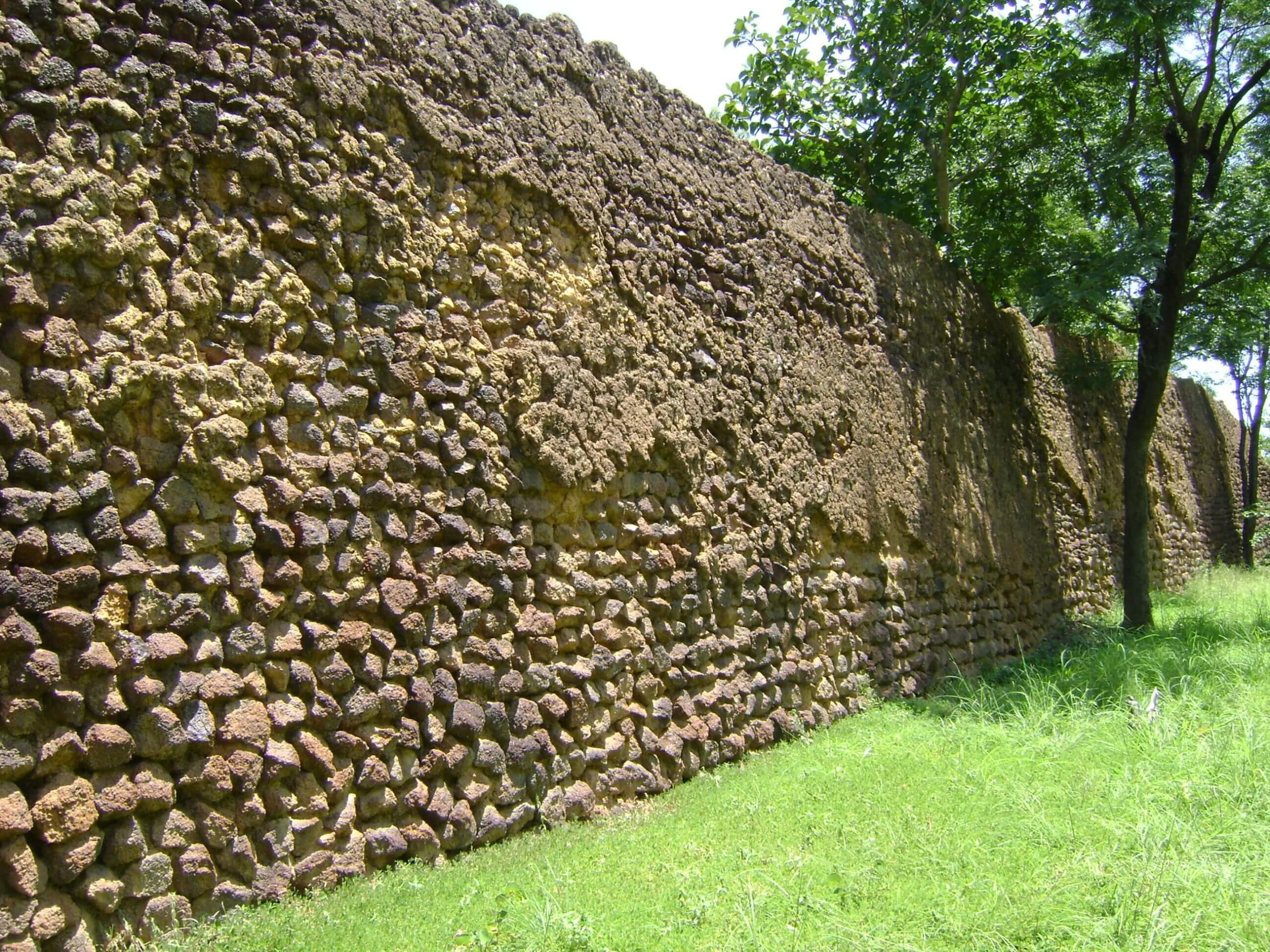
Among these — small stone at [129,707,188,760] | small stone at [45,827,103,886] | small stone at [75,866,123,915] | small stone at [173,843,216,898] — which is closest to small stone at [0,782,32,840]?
small stone at [45,827,103,886]

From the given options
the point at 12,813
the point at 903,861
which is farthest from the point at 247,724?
the point at 903,861

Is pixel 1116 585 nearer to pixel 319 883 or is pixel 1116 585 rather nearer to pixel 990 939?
pixel 990 939

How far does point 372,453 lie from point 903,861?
2727 mm

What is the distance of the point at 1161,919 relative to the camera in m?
3.47

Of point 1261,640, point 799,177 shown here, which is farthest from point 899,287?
point 1261,640

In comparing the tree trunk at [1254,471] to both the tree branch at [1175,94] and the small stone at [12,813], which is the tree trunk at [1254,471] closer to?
the tree branch at [1175,94]

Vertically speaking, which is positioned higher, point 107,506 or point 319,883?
point 107,506

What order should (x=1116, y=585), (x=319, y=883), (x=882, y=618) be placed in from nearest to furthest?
(x=319, y=883) → (x=882, y=618) → (x=1116, y=585)

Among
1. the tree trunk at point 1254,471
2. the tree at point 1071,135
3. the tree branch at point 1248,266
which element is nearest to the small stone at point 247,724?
the tree at point 1071,135

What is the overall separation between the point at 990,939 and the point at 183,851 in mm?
2708

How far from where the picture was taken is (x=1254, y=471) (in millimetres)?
19000

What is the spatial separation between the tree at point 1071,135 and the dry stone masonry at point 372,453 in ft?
16.0

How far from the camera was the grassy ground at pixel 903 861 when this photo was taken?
350cm

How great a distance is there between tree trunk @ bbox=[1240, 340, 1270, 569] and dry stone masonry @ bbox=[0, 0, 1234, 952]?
1378 cm
